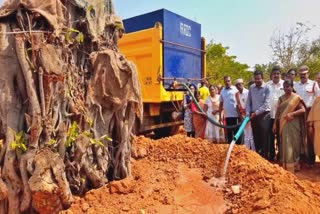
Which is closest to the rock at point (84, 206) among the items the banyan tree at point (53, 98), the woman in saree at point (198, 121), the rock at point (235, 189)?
the banyan tree at point (53, 98)

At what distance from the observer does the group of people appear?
4.98 m

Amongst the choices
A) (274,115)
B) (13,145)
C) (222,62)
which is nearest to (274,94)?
(274,115)

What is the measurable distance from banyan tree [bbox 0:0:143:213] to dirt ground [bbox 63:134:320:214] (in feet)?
1.00

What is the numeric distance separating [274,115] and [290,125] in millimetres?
460

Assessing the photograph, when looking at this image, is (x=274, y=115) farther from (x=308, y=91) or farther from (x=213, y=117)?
(x=213, y=117)

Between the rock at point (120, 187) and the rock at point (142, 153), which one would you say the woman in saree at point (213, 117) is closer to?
the rock at point (142, 153)

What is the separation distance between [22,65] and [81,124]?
746 mm

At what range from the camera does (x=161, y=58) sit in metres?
6.59

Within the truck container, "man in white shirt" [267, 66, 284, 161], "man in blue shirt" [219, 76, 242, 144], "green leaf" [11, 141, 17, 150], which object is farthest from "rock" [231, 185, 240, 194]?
the truck container

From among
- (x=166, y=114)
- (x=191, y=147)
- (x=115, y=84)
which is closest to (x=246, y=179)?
(x=191, y=147)

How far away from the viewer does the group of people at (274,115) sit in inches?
196

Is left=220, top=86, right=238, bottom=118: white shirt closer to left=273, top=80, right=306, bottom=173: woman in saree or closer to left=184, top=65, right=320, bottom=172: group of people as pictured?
left=184, top=65, right=320, bottom=172: group of people

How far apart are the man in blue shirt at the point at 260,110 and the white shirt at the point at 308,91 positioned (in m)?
0.61

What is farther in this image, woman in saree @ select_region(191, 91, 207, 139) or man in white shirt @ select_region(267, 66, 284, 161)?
woman in saree @ select_region(191, 91, 207, 139)
